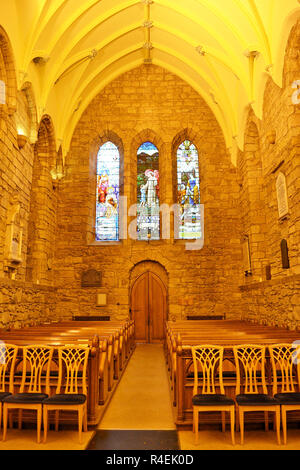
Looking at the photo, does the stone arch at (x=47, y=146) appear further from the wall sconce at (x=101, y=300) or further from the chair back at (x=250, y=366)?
the chair back at (x=250, y=366)

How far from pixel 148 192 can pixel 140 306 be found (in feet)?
12.5

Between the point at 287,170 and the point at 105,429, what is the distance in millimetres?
5628

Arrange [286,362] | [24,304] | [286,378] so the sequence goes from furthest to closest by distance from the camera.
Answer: [24,304], [286,362], [286,378]

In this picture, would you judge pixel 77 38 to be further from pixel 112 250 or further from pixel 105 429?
pixel 105 429

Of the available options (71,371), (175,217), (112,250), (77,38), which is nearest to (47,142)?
(77,38)

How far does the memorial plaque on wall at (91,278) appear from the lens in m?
11.2

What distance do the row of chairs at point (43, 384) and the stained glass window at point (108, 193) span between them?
7.70 meters

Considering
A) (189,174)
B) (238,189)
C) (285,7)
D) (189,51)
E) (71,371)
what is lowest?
(71,371)

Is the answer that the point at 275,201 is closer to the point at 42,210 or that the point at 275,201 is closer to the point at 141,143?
the point at 141,143

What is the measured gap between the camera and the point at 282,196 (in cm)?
727

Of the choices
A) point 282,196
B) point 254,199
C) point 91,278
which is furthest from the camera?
point 91,278

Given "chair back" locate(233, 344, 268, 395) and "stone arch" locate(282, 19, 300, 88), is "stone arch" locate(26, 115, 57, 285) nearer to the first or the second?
"stone arch" locate(282, 19, 300, 88)

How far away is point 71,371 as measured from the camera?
3.65 m

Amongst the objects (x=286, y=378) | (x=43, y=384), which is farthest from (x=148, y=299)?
(x=286, y=378)
